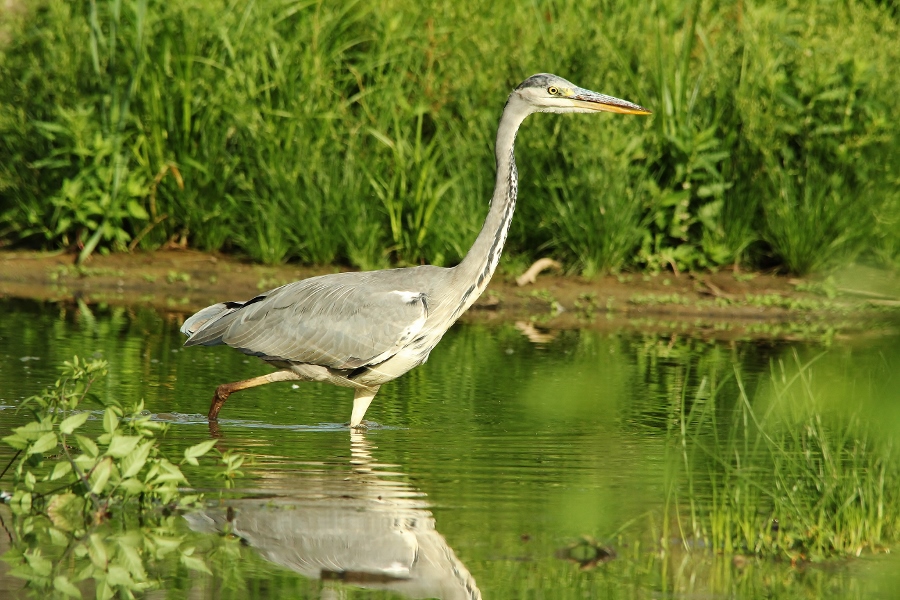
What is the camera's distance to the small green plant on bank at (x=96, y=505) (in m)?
4.84

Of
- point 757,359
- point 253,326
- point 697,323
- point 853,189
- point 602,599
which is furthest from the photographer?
point 853,189

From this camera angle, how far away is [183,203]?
1336 cm

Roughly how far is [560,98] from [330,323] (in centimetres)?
200

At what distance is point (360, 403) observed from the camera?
762 centimetres

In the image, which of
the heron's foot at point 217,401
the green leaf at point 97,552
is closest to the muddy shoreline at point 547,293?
the heron's foot at point 217,401

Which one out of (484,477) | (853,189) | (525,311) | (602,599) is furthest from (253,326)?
(853,189)

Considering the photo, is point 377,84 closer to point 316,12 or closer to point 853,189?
point 316,12

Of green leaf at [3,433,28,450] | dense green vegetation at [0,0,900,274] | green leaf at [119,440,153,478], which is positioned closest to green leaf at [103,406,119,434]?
green leaf at [119,440,153,478]

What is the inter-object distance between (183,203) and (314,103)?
1680mm

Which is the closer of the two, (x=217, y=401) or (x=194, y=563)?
(x=194, y=563)

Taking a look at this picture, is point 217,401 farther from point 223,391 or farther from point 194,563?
point 194,563

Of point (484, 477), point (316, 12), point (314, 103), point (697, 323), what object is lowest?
point (697, 323)

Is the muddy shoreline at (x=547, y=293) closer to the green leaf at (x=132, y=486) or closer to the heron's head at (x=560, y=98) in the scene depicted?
the heron's head at (x=560, y=98)

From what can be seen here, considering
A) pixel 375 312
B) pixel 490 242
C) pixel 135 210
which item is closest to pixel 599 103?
pixel 490 242
